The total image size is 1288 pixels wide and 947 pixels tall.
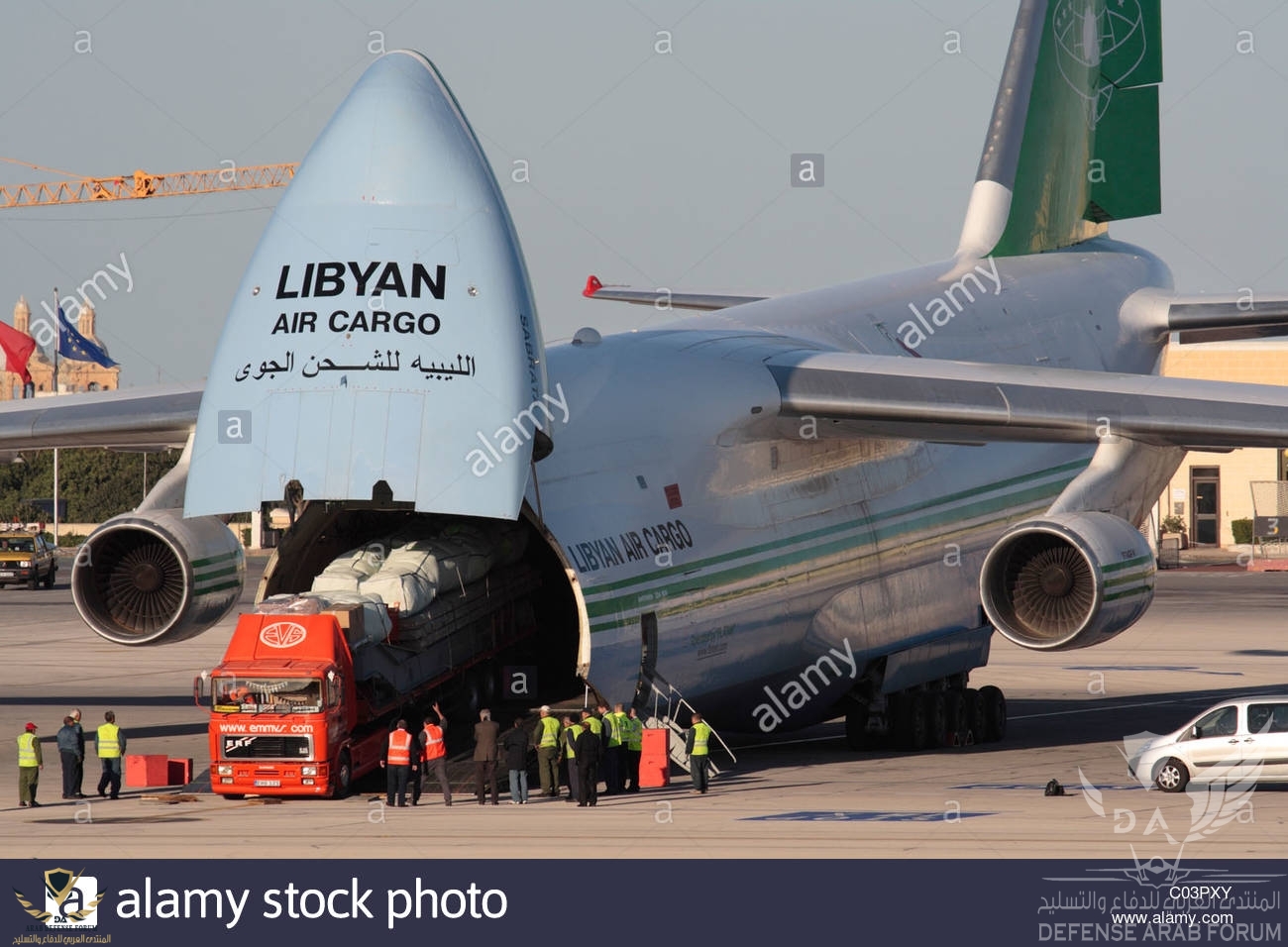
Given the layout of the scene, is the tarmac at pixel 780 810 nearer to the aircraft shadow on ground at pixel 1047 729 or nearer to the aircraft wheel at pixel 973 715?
the aircraft shadow on ground at pixel 1047 729

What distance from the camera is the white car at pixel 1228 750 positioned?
2147cm

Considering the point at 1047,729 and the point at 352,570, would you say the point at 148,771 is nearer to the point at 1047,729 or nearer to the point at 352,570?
the point at 352,570

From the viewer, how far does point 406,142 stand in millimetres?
18547

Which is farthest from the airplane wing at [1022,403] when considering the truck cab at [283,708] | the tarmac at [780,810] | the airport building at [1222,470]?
the airport building at [1222,470]

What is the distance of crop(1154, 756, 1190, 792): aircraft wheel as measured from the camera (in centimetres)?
2158

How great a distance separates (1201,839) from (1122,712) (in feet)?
46.6

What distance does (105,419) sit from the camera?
24.1m

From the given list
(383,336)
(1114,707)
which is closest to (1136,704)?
(1114,707)

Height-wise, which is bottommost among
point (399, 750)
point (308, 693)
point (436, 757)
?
point (436, 757)

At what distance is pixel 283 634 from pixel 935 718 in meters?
10.4

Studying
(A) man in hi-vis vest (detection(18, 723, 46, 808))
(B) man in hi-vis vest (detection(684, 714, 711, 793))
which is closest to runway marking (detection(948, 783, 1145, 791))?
(B) man in hi-vis vest (detection(684, 714, 711, 793))
